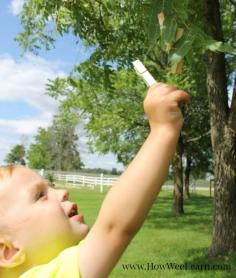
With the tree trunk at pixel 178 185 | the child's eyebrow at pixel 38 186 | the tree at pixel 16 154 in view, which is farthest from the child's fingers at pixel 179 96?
the tree at pixel 16 154

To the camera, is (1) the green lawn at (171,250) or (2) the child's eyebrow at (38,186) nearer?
(2) the child's eyebrow at (38,186)

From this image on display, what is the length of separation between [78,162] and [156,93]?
267ft

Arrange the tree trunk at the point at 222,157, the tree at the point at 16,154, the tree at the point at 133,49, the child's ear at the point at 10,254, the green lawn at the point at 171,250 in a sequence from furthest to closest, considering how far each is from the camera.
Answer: the tree at the point at 16,154 → the tree trunk at the point at 222,157 → the green lawn at the point at 171,250 → the tree at the point at 133,49 → the child's ear at the point at 10,254

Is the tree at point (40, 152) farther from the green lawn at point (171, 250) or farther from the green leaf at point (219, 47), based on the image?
the green leaf at point (219, 47)

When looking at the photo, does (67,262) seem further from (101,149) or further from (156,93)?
(101,149)

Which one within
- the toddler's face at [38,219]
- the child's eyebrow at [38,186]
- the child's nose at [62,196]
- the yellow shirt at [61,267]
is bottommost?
the yellow shirt at [61,267]

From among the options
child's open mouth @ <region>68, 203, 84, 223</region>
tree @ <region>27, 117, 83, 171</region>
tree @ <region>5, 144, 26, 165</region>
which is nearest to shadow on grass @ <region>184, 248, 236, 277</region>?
child's open mouth @ <region>68, 203, 84, 223</region>

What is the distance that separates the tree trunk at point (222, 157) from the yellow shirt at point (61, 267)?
7.22 m

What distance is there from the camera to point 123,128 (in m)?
17.5

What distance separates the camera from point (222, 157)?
28.1 ft

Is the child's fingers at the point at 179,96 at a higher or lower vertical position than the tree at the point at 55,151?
lower

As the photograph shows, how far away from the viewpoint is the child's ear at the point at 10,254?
1.50 meters

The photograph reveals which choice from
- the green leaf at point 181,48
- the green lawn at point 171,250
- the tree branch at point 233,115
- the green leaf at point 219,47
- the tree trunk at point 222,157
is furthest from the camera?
the tree trunk at point 222,157

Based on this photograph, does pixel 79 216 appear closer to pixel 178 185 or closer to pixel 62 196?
pixel 62 196
